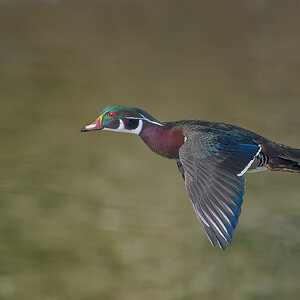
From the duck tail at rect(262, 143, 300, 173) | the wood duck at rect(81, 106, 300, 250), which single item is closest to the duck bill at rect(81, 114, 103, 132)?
the wood duck at rect(81, 106, 300, 250)

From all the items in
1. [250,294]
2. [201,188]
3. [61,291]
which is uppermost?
[201,188]

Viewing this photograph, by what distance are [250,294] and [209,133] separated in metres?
2.28

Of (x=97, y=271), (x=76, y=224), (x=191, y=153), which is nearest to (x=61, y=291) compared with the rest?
(x=97, y=271)

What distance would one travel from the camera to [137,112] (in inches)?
27.2

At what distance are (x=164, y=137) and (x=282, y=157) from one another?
136 mm

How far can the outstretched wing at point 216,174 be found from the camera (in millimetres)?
619

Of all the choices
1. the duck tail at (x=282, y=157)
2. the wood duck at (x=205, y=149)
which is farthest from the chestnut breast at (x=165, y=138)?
the duck tail at (x=282, y=157)

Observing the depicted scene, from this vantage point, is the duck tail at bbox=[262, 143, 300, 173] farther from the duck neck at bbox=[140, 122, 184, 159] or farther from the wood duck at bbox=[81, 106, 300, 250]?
the duck neck at bbox=[140, 122, 184, 159]

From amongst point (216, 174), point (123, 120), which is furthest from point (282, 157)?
point (123, 120)

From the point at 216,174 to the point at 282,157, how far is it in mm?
79

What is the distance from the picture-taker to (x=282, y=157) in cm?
69

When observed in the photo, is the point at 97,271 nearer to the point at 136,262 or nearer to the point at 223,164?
the point at 136,262

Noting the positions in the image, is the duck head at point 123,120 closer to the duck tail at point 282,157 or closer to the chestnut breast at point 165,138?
the chestnut breast at point 165,138

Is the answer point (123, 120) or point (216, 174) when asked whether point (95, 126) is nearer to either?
point (123, 120)
